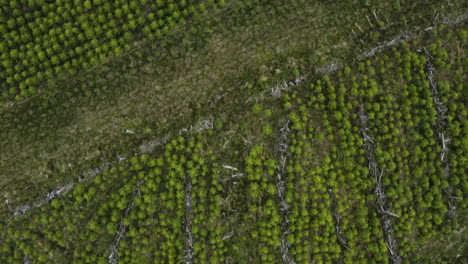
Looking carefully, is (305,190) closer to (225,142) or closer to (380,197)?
(380,197)

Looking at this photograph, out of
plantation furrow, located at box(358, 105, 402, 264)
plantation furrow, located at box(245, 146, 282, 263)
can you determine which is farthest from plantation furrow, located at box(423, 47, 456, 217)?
plantation furrow, located at box(245, 146, 282, 263)

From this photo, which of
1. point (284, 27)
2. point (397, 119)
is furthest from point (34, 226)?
point (397, 119)

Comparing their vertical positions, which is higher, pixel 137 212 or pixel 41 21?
pixel 41 21

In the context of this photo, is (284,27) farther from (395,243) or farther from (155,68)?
(395,243)

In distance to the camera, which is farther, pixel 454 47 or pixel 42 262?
pixel 454 47

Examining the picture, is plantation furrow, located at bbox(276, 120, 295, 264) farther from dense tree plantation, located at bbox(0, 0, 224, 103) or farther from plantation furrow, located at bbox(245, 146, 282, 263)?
dense tree plantation, located at bbox(0, 0, 224, 103)

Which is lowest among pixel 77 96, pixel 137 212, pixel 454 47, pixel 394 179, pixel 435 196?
pixel 435 196
